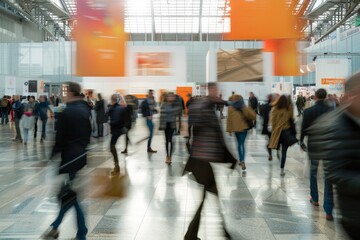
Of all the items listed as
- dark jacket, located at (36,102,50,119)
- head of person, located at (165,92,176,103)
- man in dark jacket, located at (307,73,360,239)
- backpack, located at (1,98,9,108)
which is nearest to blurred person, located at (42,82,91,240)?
man in dark jacket, located at (307,73,360,239)

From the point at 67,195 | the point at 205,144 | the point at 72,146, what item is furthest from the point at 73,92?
the point at 205,144

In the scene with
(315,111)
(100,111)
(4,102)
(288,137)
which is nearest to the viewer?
(315,111)

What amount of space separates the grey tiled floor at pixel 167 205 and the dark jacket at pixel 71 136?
2.90 ft

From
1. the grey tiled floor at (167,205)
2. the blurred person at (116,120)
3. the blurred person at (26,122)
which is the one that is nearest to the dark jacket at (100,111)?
the blurred person at (26,122)

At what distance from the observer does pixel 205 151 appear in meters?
4.74

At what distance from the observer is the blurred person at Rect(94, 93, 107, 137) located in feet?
51.1

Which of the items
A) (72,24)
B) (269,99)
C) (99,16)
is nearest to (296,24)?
(99,16)

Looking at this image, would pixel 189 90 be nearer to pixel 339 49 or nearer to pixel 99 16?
pixel 339 49

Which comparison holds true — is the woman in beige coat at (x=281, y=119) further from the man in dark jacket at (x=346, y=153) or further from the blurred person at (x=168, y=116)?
the man in dark jacket at (x=346, y=153)

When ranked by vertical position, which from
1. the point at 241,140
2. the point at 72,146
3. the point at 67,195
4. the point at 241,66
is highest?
the point at 241,66

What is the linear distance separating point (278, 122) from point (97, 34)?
15.8ft

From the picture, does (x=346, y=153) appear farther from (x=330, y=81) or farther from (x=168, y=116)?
(x=330, y=81)

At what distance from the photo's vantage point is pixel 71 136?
15.4ft

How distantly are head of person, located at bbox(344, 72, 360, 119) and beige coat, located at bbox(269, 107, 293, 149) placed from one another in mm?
6061
